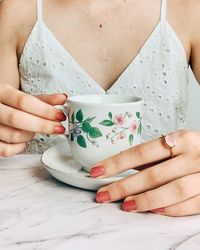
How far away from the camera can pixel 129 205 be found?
605 millimetres

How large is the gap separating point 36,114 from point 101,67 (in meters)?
0.54

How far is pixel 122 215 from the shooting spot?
60cm

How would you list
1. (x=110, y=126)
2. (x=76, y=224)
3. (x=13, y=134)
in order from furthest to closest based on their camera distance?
(x=13, y=134), (x=110, y=126), (x=76, y=224)

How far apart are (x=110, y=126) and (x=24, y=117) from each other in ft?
0.48

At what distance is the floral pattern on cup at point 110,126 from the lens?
2.18ft

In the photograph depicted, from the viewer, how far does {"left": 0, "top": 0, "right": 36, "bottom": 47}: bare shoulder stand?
1.25 m

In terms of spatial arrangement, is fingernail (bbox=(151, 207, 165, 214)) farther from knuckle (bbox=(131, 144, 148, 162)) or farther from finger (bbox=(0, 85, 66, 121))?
finger (bbox=(0, 85, 66, 121))

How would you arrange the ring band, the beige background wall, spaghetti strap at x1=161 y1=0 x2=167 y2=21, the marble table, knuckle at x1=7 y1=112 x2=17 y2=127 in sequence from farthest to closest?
the beige background wall < spaghetti strap at x1=161 y1=0 x2=167 y2=21 < knuckle at x1=7 y1=112 x2=17 y2=127 < the ring band < the marble table

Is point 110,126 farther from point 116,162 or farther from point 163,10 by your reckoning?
point 163,10

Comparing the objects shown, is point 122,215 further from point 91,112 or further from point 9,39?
point 9,39

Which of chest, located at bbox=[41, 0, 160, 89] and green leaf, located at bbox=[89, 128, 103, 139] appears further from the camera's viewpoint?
chest, located at bbox=[41, 0, 160, 89]

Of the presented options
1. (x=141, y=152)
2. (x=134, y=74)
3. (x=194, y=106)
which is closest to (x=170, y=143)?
(x=141, y=152)

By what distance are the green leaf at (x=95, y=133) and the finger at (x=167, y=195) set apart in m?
0.12

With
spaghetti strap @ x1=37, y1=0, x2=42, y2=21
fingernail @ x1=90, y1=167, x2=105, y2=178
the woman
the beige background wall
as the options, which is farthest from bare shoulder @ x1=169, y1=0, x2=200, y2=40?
fingernail @ x1=90, y1=167, x2=105, y2=178
